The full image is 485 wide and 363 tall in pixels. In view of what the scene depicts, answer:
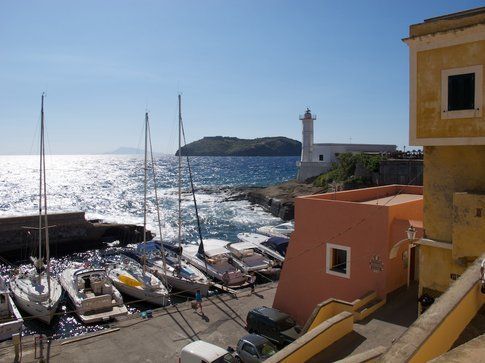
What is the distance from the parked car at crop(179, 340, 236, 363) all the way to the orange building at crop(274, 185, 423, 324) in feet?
12.3

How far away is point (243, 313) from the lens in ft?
62.4

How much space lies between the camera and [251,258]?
30.6 metres

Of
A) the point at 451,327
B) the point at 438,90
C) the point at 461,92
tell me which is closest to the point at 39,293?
the point at 438,90

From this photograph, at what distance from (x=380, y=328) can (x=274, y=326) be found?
14.1ft

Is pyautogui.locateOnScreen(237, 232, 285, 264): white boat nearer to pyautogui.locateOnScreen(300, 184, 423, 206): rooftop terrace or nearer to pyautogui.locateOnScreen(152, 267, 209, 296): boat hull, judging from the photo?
pyautogui.locateOnScreen(152, 267, 209, 296): boat hull

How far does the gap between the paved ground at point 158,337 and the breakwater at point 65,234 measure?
67.9 feet

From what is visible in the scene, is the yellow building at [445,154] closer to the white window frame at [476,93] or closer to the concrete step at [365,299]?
the white window frame at [476,93]

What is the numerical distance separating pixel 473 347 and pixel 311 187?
55.6 metres

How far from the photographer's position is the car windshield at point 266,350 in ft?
42.2

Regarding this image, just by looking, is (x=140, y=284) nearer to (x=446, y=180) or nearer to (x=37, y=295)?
(x=37, y=295)

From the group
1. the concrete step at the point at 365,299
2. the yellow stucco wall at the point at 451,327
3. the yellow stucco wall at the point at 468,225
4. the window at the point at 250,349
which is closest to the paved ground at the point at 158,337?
the window at the point at 250,349

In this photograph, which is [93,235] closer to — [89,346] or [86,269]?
[86,269]

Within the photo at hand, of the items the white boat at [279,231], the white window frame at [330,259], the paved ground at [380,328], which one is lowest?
the white boat at [279,231]

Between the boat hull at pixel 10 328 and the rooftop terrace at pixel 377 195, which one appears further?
the boat hull at pixel 10 328
